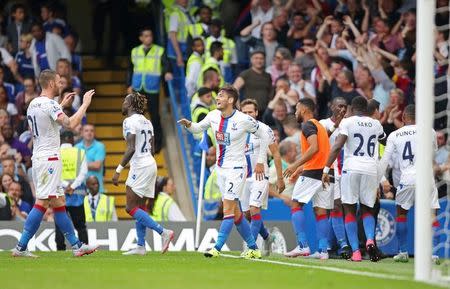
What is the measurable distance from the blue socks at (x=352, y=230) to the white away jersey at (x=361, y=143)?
26.3 inches

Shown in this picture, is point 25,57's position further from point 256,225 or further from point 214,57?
point 256,225

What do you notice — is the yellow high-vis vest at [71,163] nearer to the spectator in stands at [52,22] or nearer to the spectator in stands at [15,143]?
the spectator in stands at [15,143]

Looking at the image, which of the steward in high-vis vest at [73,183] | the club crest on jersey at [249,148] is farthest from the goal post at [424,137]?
the steward in high-vis vest at [73,183]

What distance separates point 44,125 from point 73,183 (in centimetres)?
398

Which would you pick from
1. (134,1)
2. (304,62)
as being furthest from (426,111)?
(134,1)

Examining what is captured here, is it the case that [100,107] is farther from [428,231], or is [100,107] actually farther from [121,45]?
[428,231]

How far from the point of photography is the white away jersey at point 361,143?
18734 millimetres

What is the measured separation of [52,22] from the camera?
28.5 meters

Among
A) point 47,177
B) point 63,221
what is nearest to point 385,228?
point 63,221

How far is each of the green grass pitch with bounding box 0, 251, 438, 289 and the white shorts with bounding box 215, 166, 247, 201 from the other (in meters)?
0.86

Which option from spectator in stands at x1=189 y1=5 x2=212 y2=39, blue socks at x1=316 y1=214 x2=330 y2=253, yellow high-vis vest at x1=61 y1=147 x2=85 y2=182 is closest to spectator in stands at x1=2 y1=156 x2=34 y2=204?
yellow high-vis vest at x1=61 y1=147 x2=85 y2=182

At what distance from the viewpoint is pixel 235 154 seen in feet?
59.3

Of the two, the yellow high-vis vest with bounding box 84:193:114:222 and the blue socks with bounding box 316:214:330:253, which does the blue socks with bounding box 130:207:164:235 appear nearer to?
the blue socks with bounding box 316:214:330:253

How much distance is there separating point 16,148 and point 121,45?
587 centimetres
